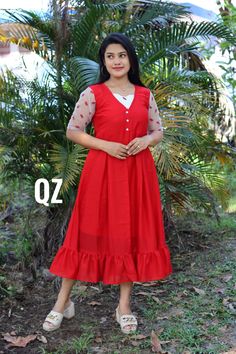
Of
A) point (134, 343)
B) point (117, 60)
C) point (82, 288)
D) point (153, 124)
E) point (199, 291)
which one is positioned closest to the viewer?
point (117, 60)

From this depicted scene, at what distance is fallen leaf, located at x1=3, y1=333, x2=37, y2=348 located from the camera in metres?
3.25

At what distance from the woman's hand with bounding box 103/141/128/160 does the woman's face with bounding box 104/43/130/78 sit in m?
0.38

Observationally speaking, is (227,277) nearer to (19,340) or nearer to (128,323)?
(128,323)

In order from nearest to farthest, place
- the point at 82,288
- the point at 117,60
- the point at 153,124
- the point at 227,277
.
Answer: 1. the point at 117,60
2. the point at 153,124
3. the point at 82,288
4. the point at 227,277

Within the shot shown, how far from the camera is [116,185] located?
318cm

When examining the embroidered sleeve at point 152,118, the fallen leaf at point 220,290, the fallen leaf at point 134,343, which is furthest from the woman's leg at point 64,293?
the fallen leaf at point 220,290

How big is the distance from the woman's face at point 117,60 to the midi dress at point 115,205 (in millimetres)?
A: 117

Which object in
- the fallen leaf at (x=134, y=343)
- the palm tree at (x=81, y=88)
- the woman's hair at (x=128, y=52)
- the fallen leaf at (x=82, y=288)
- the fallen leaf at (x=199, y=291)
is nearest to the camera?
the woman's hair at (x=128, y=52)

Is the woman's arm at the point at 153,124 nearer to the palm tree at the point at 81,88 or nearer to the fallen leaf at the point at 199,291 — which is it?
the palm tree at the point at 81,88

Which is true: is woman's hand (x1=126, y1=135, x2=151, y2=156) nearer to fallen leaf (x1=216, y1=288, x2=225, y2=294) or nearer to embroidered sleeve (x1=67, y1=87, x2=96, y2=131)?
embroidered sleeve (x1=67, y1=87, x2=96, y2=131)

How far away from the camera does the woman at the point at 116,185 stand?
3.14 meters

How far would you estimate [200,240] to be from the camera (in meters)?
5.47

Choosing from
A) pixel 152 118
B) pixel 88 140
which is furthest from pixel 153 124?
pixel 88 140

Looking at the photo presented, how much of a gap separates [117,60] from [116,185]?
2.27 ft
